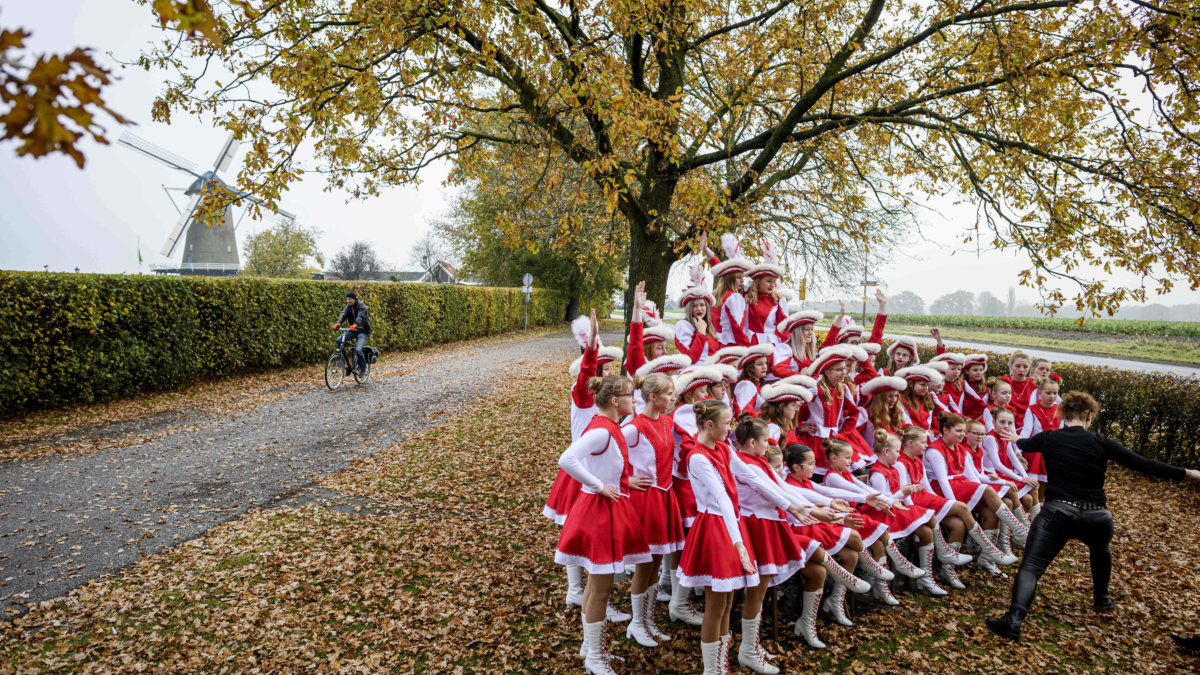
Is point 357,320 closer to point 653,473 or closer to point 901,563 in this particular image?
point 653,473

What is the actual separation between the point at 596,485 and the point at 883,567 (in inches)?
93.9

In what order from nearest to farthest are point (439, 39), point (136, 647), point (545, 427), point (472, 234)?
point (136, 647) < point (439, 39) < point (545, 427) < point (472, 234)

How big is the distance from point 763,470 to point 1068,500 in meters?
2.34

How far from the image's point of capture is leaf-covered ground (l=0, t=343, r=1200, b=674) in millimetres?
3332

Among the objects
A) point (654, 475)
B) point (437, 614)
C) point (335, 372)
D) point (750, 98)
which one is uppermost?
point (750, 98)

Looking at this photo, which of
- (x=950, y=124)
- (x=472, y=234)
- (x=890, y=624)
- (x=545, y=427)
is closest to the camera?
(x=890, y=624)

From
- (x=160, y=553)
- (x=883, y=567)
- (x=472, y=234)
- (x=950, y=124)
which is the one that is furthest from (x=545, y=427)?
(x=472, y=234)

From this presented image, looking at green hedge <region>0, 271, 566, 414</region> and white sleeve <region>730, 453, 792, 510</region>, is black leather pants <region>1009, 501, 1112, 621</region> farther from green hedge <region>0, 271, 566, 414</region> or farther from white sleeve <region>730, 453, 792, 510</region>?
green hedge <region>0, 271, 566, 414</region>

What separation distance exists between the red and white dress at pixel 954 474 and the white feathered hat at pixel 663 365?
7.54 ft

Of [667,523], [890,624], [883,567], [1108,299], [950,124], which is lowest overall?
[890,624]

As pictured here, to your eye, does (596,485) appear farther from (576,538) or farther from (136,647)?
(136,647)

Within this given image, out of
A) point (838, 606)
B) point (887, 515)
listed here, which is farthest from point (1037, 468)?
point (838, 606)

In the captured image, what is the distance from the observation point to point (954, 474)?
468cm

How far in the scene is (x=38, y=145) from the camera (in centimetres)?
132
